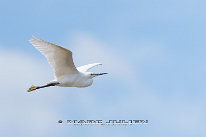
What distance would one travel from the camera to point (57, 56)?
45.3 feet

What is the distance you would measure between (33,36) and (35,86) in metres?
2.97

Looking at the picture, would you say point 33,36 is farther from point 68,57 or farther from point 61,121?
point 61,121

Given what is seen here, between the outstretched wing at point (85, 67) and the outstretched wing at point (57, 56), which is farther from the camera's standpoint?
the outstretched wing at point (85, 67)

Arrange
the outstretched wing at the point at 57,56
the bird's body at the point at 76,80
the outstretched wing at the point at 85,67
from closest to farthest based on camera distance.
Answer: the outstretched wing at the point at 57,56
the bird's body at the point at 76,80
the outstretched wing at the point at 85,67

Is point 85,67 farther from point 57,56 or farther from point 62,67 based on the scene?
point 57,56

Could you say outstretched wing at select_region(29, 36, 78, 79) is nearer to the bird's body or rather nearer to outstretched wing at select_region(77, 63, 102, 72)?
the bird's body

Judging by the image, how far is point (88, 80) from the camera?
15.7 metres

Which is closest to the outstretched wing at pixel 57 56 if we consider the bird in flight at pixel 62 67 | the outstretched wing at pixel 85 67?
the bird in flight at pixel 62 67

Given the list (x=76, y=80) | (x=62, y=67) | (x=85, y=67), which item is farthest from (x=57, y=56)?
(x=85, y=67)

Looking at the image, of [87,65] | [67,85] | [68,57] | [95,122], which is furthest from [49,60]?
[87,65]

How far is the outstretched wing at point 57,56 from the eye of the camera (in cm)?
1339

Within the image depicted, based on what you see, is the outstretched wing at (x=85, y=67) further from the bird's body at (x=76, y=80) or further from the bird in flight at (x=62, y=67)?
the bird's body at (x=76, y=80)

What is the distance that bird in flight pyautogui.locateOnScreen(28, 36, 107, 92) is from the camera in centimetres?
1345

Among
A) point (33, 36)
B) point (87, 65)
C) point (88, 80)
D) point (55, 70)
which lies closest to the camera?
point (33, 36)
